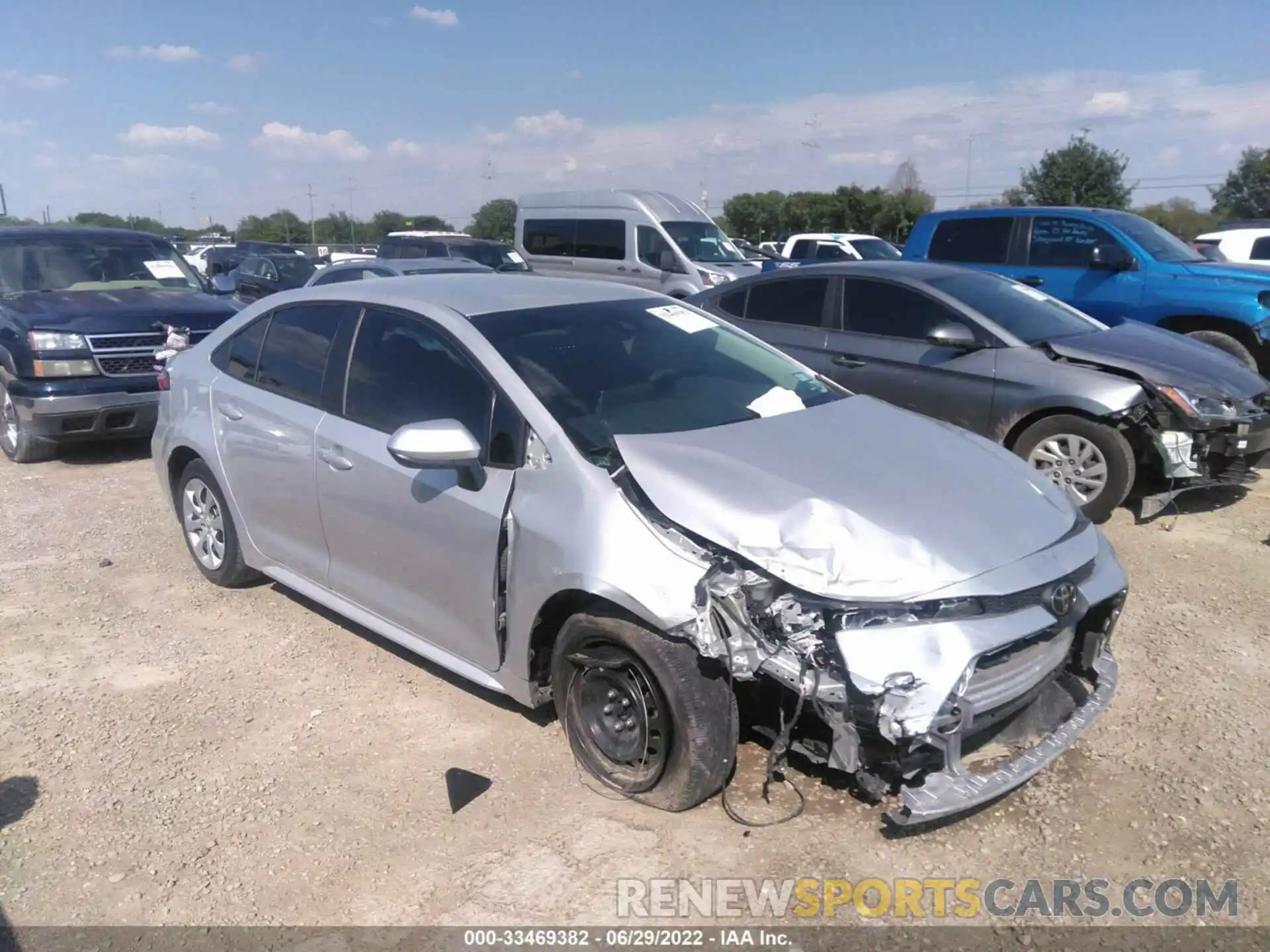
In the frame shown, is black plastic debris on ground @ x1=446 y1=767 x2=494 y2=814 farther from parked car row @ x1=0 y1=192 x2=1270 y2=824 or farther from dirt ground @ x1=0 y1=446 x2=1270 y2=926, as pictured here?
parked car row @ x1=0 y1=192 x2=1270 y2=824

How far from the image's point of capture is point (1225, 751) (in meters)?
3.61

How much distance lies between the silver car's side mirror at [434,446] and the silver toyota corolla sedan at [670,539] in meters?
0.01

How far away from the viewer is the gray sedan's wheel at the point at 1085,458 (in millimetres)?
5895

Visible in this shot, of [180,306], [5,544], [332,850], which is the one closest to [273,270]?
[180,306]

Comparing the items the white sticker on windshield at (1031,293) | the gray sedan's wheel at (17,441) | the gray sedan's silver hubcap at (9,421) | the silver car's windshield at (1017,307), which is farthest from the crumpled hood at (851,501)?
the gray sedan's silver hubcap at (9,421)

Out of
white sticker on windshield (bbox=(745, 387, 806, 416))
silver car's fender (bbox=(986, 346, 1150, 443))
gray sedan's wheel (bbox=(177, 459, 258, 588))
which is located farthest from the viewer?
silver car's fender (bbox=(986, 346, 1150, 443))

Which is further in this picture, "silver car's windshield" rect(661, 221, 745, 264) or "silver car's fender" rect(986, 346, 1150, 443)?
"silver car's windshield" rect(661, 221, 745, 264)

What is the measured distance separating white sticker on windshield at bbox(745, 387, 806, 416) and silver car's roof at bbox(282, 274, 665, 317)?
2.58ft

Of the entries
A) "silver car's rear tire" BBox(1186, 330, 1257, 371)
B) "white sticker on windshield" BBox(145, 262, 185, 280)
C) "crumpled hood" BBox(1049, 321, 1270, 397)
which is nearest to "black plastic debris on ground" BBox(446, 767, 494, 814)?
"crumpled hood" BBox(1049, 321, 1270, 397)

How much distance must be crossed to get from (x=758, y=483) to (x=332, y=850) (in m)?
1.85

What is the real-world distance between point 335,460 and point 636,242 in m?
12.2

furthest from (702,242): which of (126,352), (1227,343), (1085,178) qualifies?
(1085,178)

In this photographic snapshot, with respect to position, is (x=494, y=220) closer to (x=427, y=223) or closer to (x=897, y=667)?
(x=427, y=223)

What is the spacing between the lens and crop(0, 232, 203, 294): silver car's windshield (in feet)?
27.7
